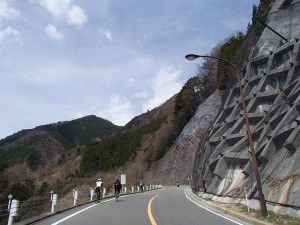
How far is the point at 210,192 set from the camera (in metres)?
28.0

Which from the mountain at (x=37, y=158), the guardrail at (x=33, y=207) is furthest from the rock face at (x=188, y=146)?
the mountain at (x=37, y=158)

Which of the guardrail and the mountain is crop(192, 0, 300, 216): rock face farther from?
the mountain

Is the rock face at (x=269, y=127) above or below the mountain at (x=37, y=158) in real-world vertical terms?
below

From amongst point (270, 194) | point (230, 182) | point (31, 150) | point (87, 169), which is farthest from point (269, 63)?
point (31, 150)

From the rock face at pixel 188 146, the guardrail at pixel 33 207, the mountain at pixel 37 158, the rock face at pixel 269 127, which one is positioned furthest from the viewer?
the mountain at pixel 37 158

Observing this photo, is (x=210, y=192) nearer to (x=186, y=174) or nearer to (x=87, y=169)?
(x=186, y=174)

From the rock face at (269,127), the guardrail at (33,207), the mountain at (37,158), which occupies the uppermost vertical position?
the mountain at (37,158)

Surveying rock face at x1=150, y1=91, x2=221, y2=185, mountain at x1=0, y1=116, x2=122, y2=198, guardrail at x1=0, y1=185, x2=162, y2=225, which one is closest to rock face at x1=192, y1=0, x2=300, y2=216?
guardrail at x1=0, y1=185, x2=162, y2=225

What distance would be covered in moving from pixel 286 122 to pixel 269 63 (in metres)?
12.6

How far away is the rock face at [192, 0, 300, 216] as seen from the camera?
1640 centimetres

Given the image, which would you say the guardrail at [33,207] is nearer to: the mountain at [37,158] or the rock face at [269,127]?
the rock face at [269,127]

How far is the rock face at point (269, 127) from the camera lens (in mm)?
16397

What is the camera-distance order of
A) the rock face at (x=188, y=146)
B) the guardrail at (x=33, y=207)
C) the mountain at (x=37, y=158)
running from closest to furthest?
the guardrail at (x=33, y=207) < the rock face at (x=188, y=146) < the mountain at (x=37, y=158)

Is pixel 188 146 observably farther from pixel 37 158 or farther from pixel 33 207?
pixel 37 158
